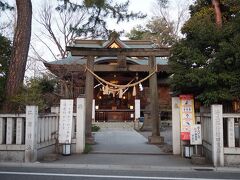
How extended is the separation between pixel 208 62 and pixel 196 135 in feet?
8.58

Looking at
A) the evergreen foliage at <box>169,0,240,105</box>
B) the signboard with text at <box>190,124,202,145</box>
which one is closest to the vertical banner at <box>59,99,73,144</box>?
the evergreen foliage at <box>169,0,240,105</box>

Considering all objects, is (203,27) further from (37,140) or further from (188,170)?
(37,140)

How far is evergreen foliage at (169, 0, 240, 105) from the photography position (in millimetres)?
10359

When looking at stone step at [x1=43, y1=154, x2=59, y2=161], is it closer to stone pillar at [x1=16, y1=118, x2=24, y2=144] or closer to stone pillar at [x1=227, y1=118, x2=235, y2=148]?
stone pillar at [x1=16, y1=118, x2=24, y2=144]

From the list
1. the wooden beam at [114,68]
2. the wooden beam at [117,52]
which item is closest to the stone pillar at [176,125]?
the wooden beam at [117,52]

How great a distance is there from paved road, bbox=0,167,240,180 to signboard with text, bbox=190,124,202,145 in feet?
5.99

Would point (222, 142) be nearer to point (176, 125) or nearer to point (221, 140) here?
point (221, 140)

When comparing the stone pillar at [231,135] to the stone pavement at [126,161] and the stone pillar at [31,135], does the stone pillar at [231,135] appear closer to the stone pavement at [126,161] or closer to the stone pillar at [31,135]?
the stone pavement at [126,161]

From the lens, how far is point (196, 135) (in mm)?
11242

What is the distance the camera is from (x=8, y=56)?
45.9 ft

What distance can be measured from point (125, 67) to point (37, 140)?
6.28m

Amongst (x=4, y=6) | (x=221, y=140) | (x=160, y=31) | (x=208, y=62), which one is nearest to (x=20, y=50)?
(x=4, y=6)

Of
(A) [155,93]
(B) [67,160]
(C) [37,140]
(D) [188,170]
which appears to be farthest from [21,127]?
(A) [155,93]

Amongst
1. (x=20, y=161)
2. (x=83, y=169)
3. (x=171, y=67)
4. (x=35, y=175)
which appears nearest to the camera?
(x=35, y=175)
